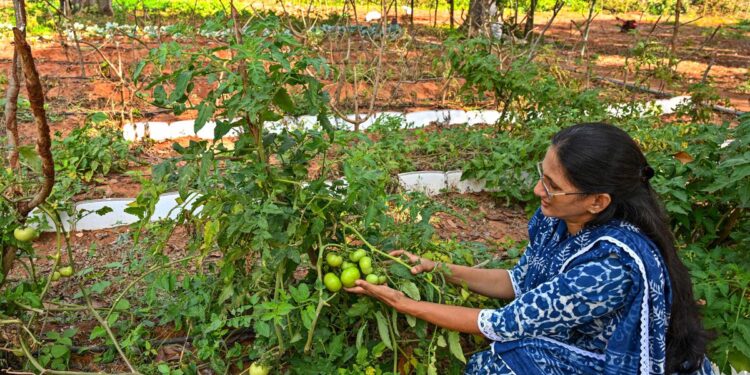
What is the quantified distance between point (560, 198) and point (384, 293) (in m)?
0.66

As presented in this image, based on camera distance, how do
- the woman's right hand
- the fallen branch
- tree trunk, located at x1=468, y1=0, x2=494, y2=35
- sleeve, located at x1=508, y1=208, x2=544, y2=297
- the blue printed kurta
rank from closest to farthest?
the blue printed kurta < the woman's right hand < sleeve, located at x1=508, y1=208, x2=544, y2=297 < tree trunk, located at x1=468, y1=0, x2=494, y2=35 < the fallen branch

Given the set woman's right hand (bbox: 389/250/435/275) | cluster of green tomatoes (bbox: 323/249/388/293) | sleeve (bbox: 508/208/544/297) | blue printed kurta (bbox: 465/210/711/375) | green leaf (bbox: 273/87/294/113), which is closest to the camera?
blue printed kurta (bbox: 465/210/711/375)

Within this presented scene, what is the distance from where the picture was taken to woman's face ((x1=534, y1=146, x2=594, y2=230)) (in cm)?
198

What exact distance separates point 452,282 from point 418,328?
11.5 inches

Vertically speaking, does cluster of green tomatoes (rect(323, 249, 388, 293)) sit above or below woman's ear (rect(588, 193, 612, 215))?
below

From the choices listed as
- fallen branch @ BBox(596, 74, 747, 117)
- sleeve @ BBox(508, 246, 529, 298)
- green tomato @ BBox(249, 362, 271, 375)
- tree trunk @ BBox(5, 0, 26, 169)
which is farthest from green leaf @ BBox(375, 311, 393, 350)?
fallen branch @ BBox(596, 74, 747, 117)

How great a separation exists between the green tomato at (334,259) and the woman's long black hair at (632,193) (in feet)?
2.68

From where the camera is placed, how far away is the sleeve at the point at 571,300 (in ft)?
6.20

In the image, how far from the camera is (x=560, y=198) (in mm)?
2008

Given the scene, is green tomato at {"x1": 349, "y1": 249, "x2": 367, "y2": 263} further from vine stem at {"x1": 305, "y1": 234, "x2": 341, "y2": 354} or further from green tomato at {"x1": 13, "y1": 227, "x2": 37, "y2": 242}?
green tomato at {"x1": 13, "y1": 227, "x2": 37, "y2": 242}

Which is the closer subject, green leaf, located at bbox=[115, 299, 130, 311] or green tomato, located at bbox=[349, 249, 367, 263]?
green tomato, located at bbox=[349, 249, 367, 263]

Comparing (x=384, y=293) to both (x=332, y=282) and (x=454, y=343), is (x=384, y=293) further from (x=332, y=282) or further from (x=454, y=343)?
(x=454, y=343)

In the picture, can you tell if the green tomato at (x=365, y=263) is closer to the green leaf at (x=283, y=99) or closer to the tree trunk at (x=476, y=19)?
the green leaf at (x=283, y=99)

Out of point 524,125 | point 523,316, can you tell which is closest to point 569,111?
point 524,125
